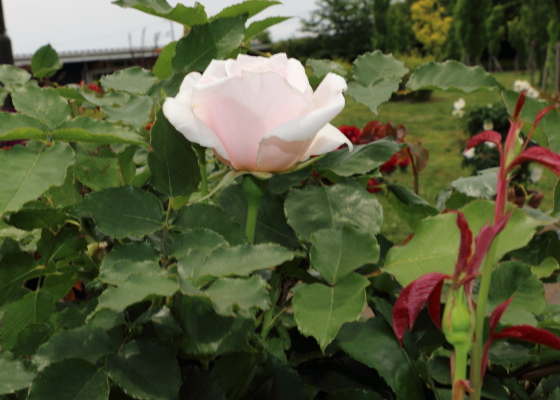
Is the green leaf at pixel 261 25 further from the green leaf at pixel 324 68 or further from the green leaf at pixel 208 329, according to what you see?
the green leaf at pixel 208 329

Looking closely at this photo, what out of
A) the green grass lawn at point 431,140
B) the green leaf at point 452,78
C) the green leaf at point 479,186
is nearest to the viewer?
the green leaf at point 452,78

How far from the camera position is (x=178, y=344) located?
39 cm

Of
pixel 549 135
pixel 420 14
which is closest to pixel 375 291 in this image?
pixel 549 135

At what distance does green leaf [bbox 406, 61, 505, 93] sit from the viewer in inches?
22.6

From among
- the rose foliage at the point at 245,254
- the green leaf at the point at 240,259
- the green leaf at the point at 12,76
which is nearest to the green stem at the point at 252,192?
the rose foliage at the point at 245,254

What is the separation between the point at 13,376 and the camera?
1.38ft

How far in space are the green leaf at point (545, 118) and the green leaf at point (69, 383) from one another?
0.47 metres

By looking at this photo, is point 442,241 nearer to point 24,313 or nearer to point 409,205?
point 409,205

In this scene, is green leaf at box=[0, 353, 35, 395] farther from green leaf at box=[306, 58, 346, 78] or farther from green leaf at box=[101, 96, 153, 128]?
green leaf at box=[306, 58, 346, 78]

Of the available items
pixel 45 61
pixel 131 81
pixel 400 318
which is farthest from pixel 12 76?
pixel 400 318

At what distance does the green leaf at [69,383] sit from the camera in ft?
1.20

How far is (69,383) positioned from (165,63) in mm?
415

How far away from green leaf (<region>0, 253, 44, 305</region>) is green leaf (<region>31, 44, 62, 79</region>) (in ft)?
1.69

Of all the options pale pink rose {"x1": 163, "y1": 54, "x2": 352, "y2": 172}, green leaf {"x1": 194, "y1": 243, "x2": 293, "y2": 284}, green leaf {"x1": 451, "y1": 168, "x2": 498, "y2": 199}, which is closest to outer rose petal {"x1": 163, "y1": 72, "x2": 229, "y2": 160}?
pale pink rose {"x1": 163, "y1": 54, "x2": 352, "y2": 172}
